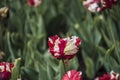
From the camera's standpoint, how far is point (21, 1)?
273cm

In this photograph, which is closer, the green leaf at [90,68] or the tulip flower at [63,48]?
the tulip flower at [63,48]

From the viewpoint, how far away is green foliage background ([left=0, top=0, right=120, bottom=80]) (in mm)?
1778

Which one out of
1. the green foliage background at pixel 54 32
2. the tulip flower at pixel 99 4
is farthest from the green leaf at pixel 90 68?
the tulip flower at pixel 99 4

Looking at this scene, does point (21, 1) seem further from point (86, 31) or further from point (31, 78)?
point (31, 78)

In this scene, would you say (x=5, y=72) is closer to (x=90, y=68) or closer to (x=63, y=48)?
(x=63, y=48)

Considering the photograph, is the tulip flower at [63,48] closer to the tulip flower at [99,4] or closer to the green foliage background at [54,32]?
the green foliage background at [54,32]

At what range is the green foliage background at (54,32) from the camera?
5.83ft

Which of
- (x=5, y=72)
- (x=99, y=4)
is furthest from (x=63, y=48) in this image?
(x=99, y=4)

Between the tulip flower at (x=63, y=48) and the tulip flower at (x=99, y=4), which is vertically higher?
the tulip flower at (x=99, y=4)

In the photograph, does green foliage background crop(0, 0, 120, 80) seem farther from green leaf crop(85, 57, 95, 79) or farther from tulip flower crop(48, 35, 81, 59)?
tulip flower crop(48, 35, 81, 59)

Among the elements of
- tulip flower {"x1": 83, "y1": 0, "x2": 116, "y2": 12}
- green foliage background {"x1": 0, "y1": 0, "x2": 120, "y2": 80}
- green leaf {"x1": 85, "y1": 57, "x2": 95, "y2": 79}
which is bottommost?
green leaf {"x1": 85, "y1": 57, "x2": 95, "y2": 79}

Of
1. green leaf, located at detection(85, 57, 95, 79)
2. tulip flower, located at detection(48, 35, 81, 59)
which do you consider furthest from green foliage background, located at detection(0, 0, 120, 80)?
tulip flower, located at detection(48, 35, 81, 59)

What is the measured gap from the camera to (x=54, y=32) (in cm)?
264

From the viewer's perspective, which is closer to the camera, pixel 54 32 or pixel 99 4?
pixel 99 4
